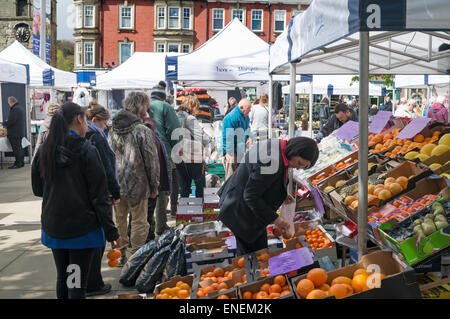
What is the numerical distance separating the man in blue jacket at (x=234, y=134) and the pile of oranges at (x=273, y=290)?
4.87 meters

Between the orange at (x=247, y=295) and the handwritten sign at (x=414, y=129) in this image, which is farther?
the handwritten sign at (x=414, y=129)

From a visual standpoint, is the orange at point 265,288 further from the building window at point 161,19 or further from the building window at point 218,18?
the building window at point 161,19

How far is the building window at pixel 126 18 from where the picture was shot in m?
39.4

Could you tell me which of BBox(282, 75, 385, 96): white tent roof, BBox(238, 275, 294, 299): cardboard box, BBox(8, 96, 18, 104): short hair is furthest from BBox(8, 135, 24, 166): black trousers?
BBox(238, 275, 294, 299): cardboard box

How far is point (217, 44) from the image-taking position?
9008 mm

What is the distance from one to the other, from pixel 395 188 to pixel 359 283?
3.83 feet

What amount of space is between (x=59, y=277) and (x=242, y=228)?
1360mm

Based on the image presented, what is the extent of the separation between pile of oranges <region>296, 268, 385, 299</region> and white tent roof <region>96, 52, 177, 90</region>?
33.3 ft

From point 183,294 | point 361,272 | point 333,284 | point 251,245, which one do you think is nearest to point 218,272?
point 183,294

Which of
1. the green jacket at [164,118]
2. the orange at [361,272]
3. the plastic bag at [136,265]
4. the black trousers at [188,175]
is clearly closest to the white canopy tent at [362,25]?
the orange at [361,272]

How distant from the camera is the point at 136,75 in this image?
12.4m

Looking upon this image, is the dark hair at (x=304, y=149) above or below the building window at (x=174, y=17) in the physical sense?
below

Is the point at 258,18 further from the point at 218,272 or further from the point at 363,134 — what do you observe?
the point at 363,134
